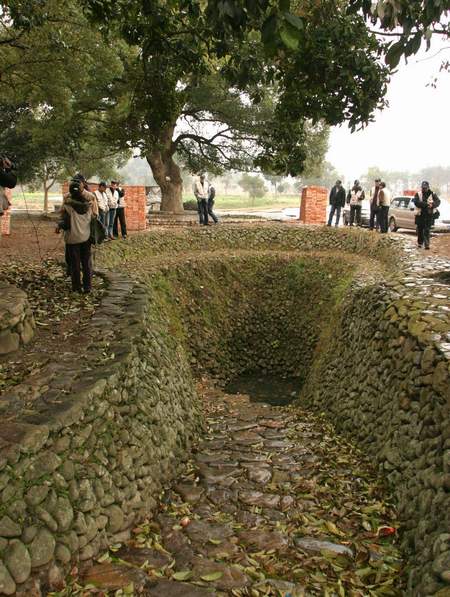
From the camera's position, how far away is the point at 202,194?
1767cm

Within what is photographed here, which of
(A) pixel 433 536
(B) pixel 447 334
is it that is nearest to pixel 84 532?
(A) pixel 433 536

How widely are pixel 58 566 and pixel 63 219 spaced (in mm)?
5840

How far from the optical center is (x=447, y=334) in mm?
6098

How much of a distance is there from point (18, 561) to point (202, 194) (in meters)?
15.1

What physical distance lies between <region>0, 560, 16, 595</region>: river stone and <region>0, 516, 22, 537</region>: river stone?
0.20 metres

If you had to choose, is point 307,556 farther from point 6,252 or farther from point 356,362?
point 6,252

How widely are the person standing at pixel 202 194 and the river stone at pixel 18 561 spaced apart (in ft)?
47.5

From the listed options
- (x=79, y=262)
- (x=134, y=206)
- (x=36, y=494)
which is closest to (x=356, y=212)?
(x=134, y=206)

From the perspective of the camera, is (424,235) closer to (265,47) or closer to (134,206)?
(134,206)

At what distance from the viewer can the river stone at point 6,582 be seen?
3412 millimetres

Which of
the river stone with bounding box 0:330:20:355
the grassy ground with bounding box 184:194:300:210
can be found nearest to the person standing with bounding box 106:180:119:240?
the river stone with bounding box 0:330:20:355

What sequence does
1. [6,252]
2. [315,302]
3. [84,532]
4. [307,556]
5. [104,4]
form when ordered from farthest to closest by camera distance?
[315,302] < [6,252] < [104,4] < [307,556] < [84,532]

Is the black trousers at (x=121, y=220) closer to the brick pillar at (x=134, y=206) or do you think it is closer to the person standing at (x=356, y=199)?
the brick pillar at (x=134, y=206)

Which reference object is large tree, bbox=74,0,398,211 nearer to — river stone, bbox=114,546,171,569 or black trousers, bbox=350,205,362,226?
river stone, bbox=114,546,171,569
